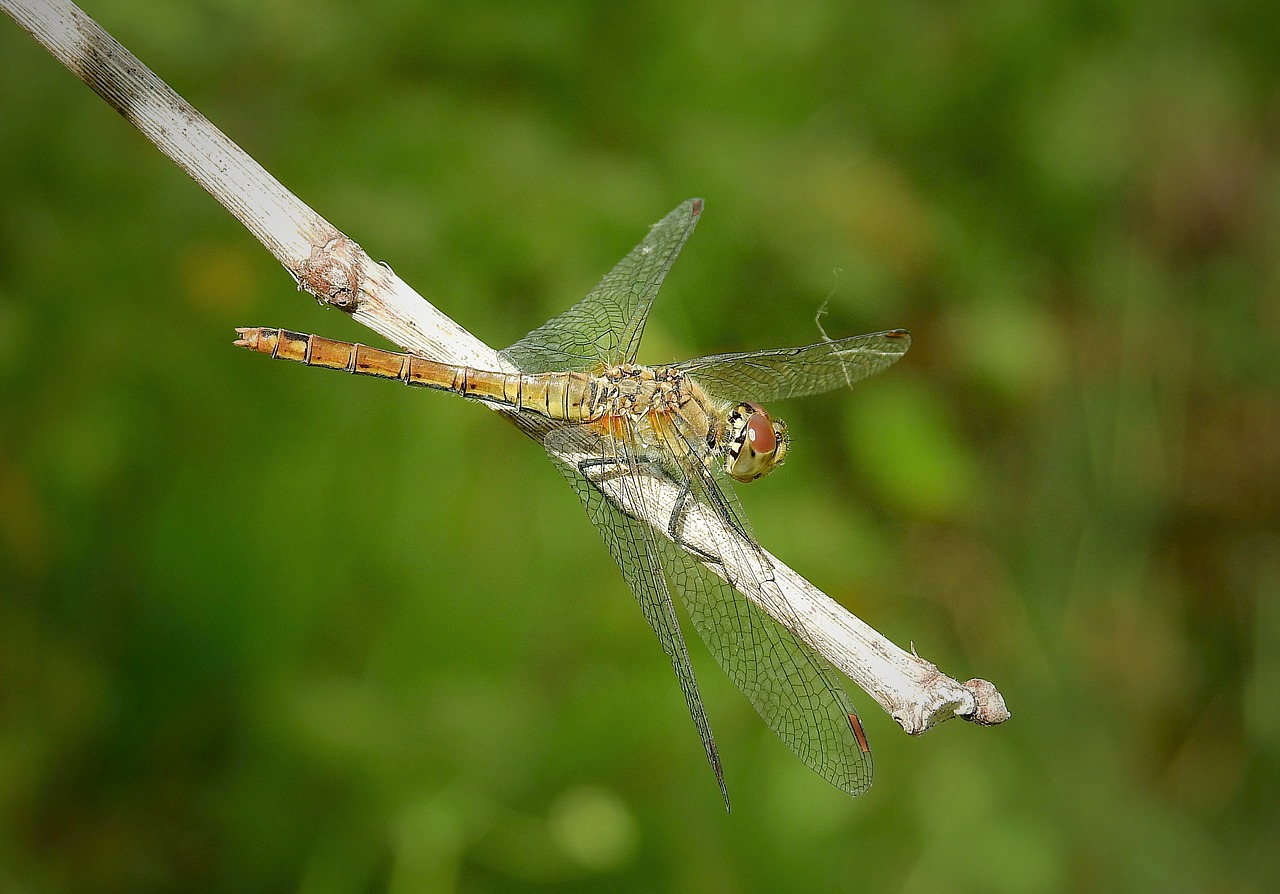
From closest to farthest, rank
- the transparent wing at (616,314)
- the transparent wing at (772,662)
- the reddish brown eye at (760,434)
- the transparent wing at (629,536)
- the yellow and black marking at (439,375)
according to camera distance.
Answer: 1. the transparent wing at (772,662)
2. the transparent wing at (629,536)
3. the yellow and black marking at (439,375)
4. the reddish brown eye at (760,434)
5. the transparent wing at (616,314)

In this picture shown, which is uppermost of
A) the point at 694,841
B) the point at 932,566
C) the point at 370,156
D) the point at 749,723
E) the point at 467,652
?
the point at 370,156

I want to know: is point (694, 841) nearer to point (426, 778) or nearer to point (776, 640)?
point (426, 778)

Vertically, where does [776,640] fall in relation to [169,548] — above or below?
below

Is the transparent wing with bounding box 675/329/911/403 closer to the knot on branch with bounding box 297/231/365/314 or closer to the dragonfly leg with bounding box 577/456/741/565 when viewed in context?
the dragonfly leg with bounding box 577/456/741/565

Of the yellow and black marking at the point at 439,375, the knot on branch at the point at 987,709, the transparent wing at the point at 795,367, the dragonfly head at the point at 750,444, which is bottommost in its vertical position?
the knot on branch at the point at 987,709

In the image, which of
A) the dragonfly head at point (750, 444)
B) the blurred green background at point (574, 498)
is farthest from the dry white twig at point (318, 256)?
the blurred green background at point (574, 498)

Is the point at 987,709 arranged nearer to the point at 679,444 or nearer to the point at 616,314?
the point at 679,444

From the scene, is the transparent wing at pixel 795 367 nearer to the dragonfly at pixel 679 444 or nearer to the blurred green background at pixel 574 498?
the dragonfly at pixel 679 444

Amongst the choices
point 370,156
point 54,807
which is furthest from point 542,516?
point 54,807
